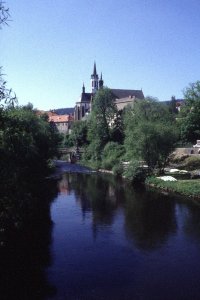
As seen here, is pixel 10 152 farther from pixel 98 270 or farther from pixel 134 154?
pixel 134 154

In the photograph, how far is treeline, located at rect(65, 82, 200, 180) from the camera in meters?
64.4

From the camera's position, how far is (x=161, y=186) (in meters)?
55.4

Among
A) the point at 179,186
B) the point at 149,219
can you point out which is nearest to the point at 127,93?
the point at 179,186

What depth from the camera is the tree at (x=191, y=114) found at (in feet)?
265

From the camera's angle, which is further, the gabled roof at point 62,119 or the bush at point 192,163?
the gabled roof at point 62,119

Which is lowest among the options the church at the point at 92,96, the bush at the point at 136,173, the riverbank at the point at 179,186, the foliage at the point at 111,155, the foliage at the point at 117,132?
the riverbank at the point at 179,186

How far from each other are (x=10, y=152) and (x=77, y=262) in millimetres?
9447

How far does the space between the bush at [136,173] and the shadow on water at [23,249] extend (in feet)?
87.9

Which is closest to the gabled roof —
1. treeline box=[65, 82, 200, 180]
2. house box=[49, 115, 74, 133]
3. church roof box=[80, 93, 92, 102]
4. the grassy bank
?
house box=[49, 115, 74, 133]

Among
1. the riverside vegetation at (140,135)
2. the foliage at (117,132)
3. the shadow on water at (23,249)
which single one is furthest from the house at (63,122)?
the shadow on water at (23,249)

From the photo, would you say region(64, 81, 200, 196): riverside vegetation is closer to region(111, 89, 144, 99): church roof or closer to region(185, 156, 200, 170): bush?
region(185, 156, 200, 170): bush

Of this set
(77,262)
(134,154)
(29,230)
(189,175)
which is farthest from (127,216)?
(134,154)

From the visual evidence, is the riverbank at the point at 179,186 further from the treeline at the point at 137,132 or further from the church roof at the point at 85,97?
the church roof at the point at 85,97

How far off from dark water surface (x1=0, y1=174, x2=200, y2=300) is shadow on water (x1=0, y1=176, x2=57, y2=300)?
0.20 ft
